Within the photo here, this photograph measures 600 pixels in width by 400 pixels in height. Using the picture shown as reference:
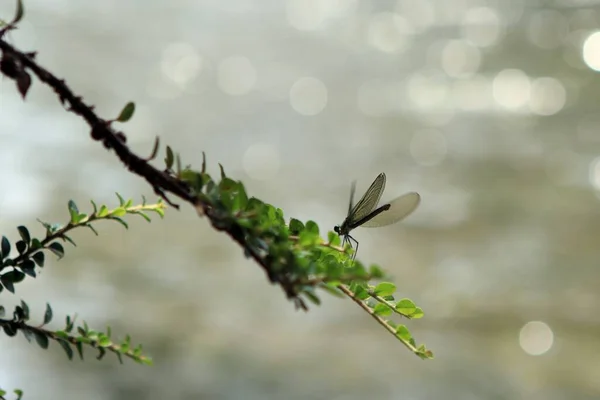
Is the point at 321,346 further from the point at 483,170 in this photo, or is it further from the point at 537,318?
the point at 483,170

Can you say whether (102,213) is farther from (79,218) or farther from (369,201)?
(369,201)

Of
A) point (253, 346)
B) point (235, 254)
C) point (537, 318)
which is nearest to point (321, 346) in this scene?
point (253, 346)

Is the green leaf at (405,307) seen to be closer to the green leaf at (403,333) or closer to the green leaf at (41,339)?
the green leaf at (403,333)

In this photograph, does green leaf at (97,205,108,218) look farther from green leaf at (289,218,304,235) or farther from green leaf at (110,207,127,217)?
green leaf at (289,218,304,235)

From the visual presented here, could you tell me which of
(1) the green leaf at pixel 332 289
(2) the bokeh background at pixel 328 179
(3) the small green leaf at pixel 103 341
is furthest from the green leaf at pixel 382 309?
(2) the bokeh background at pixel 328 179

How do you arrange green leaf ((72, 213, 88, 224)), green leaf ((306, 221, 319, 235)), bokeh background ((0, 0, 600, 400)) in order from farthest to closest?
bokeh background ((0, 0, 600, 400)) < green leaf ((72, 213, 88, 224)) < green leaf ((306, 221, 319, 235))

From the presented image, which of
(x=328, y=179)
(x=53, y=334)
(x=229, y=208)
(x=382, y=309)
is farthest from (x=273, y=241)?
(x=328, y=179)

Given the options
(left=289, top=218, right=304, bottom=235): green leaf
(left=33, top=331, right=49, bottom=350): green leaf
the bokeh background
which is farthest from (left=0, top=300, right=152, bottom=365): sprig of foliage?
the bokeh background
